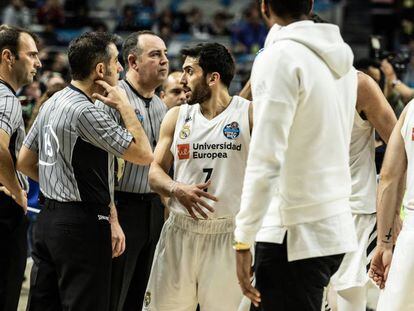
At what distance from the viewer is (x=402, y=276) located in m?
4.49

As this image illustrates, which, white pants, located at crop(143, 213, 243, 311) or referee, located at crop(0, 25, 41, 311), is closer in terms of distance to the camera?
white pants, located at crop(143, 213, 243, 311)

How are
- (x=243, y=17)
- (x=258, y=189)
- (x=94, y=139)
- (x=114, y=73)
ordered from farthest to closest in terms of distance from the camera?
(x=243, y=17), (x=114, y=73), (x=94, y=139), (x=258, y=189)

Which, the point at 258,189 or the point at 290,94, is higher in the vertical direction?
the point at 290,94

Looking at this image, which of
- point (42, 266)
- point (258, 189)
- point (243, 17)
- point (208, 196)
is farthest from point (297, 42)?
point (243, 17)

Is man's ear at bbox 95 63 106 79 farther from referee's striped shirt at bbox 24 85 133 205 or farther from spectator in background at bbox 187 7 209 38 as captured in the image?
spectator in background at bbox 187 7 209 38

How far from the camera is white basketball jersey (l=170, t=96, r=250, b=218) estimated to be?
5.27m

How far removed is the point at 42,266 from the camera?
5207mm

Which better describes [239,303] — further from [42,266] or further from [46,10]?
[46,10]

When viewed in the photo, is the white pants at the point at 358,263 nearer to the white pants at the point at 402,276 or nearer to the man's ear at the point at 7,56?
the white pants at the point at 402,276

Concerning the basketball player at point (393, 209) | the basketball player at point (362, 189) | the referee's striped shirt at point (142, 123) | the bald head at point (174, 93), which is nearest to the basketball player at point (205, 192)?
the referee's striped shirt at point (142, 123)

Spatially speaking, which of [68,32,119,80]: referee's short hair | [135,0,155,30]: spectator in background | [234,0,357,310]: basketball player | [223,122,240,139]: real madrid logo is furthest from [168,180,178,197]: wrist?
[135,0,155,30]: spectator in background

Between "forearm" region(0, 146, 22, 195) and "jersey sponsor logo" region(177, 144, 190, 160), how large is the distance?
1.17 m

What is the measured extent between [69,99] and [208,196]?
102 centimetres

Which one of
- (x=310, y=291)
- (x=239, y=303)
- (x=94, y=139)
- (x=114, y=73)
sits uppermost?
(x=114, y=73)
